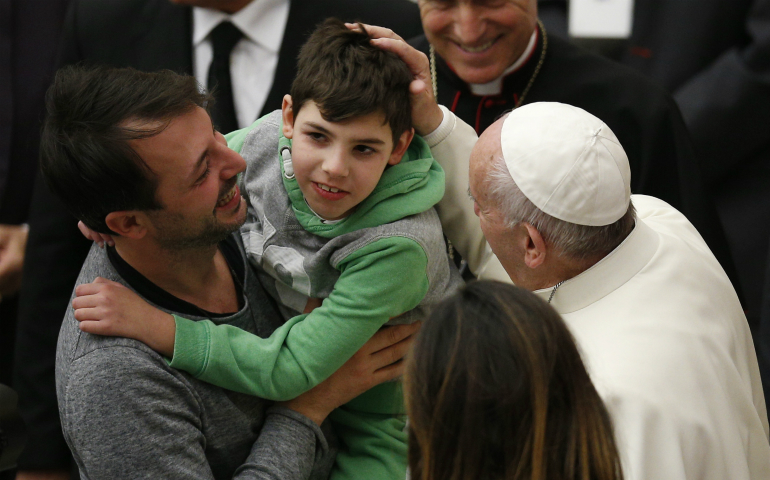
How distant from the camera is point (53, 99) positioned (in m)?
1.85

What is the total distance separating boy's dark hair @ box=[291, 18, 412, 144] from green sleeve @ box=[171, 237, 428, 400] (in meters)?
0.30

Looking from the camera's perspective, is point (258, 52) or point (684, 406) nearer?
point (684, 406)

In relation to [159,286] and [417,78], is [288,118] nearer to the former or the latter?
[417,78]

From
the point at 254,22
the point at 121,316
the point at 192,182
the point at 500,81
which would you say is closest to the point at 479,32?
the point at 500,81

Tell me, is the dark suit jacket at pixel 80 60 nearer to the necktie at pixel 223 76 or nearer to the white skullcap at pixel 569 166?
the necktie at pixel 223 76

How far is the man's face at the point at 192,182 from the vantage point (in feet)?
6.13

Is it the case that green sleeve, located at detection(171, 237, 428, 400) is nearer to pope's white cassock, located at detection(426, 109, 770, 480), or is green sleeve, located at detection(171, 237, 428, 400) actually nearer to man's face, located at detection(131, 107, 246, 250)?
man's face, located at detection(131, 107, 246, 250)

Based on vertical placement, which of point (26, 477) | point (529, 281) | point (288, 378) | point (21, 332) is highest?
point (529, 281)

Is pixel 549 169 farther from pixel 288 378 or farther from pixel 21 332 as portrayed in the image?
pixel 21 332

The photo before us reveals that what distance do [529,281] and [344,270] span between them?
45cm

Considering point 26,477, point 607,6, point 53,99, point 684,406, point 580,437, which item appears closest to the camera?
point 580,437

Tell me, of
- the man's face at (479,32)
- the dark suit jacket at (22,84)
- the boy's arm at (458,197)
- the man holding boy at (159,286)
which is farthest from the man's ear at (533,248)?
the dark suit jacket at (22,84)

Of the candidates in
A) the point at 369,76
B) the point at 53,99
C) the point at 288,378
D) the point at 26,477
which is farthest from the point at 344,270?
the point at 26,477

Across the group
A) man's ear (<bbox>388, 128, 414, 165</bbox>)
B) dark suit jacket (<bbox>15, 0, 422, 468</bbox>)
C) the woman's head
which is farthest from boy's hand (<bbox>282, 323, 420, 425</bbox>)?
dark suit jacket (<bbox>15, 0, 422, 468</bbox>)
